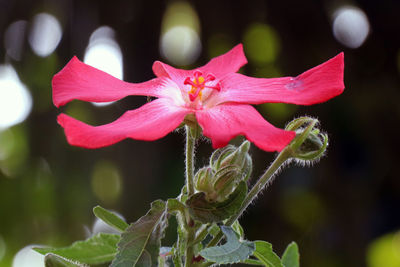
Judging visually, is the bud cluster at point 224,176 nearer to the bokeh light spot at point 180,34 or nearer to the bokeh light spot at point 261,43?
the bokeh light spot at point 180,34

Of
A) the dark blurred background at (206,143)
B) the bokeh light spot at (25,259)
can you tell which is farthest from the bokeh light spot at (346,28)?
the bokeh light spot at (25,259)

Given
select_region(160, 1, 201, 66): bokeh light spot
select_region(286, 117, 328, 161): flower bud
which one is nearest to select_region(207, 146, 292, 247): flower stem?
select_region(286, 117, 328, 161): flower bud

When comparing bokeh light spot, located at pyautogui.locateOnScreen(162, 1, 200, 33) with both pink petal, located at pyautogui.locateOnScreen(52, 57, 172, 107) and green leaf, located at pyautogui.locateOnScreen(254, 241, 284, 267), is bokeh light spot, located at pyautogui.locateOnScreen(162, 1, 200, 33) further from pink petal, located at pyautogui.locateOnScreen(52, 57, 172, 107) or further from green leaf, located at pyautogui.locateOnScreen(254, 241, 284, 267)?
green leaf, located at pyautogui.locateOnScreen(254, 241, 284, 267)

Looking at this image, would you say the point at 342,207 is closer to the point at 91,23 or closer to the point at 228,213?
the point at 91,23

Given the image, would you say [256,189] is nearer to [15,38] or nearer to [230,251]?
[230,251]

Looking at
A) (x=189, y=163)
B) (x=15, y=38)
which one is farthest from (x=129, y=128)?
(x=15, y=38)

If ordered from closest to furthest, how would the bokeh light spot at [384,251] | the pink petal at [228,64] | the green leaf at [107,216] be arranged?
1. the green leaf at [107,216]
2. the pink petal at [228,64]
3. the bokeh light spot at [384,251]

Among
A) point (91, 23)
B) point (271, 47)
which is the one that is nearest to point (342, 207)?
point (271, 47)
